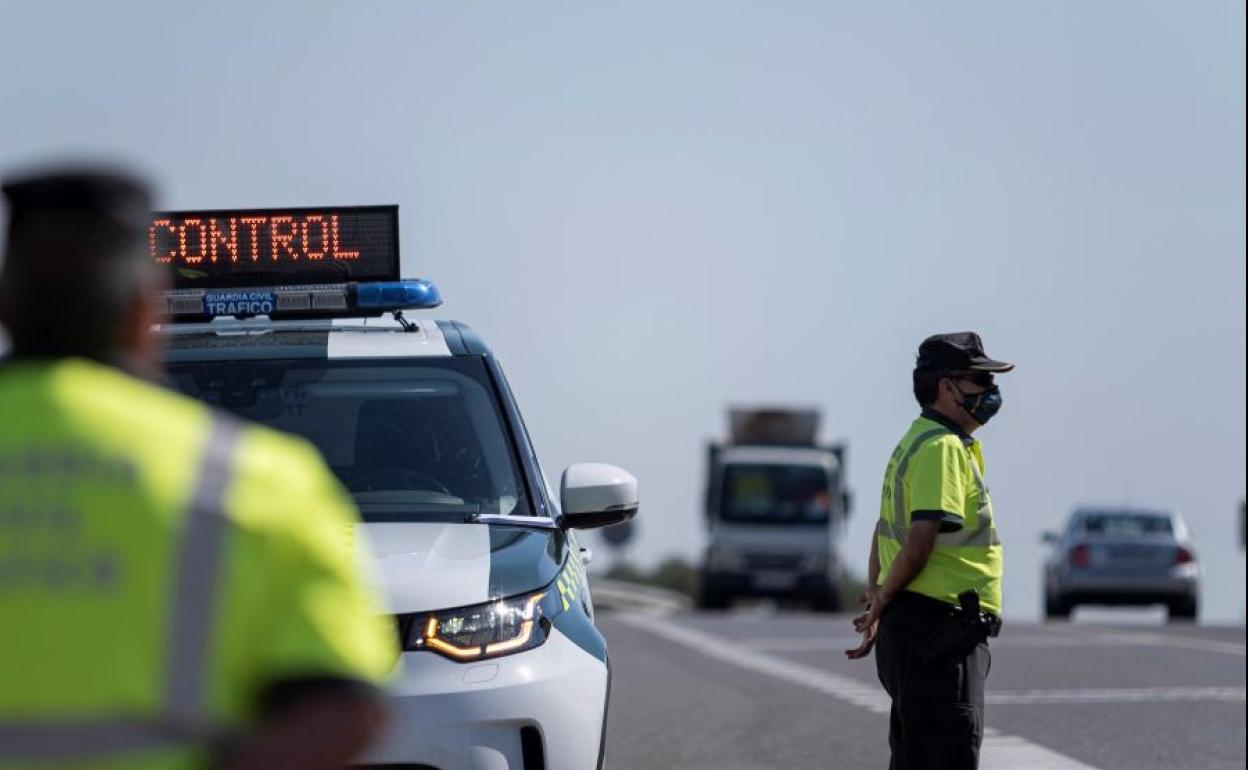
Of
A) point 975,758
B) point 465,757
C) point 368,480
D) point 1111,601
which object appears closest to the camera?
point 465,757

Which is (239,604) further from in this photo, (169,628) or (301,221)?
(301,221)

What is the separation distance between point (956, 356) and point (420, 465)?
166cm

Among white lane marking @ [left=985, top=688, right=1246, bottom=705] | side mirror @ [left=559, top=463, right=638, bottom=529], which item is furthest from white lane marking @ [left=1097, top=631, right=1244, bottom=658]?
side mirror @ [left=559, top=463, right=638, bottom=529]

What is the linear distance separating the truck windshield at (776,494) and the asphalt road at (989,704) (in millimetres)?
16209

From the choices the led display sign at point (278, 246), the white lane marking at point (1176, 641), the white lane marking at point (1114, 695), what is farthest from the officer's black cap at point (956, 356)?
the white lane marking at point (1176, 641)

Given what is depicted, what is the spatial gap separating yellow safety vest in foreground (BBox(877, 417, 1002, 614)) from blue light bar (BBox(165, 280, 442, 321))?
1960mm

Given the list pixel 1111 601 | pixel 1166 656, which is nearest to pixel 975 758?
pixel 1166 656

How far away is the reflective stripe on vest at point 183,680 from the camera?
2336 millimetres

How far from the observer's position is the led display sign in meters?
8.56

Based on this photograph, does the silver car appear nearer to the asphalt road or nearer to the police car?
the asphalt road

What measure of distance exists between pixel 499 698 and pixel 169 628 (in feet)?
13.1

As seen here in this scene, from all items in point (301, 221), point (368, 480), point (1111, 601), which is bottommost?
point (1111, 601)

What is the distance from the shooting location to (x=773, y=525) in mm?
42219

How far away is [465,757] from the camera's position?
20.3 ft
